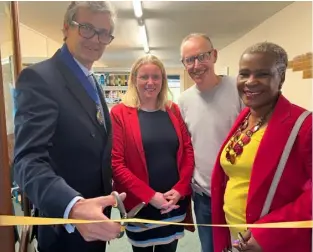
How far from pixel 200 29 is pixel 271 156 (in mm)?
3027

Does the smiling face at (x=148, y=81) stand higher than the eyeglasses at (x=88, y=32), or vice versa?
the eyeglasses at (x=88, y=32)

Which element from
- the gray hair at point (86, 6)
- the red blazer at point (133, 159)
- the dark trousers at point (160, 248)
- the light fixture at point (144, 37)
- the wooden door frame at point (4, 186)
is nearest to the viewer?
the wooden door frame at point (4, 186)

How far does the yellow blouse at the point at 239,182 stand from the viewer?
0.91m

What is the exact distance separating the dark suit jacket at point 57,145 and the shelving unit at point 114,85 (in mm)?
828

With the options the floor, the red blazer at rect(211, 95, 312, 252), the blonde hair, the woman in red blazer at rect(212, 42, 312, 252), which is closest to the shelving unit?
the blonde hair

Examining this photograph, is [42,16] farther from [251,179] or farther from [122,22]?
[251,179]

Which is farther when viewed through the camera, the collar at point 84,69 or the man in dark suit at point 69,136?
the collar at point 84,69

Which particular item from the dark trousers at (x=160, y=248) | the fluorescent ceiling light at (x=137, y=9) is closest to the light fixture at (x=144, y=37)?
the fluorescent ceiling light at (x=137, y=9)

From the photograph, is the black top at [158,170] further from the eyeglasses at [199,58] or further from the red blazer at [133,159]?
the eyeglasses at [199,58]

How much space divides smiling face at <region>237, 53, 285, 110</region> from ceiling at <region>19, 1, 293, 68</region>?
157 cm

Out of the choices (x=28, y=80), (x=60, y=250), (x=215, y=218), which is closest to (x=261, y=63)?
(x=215, y=218)

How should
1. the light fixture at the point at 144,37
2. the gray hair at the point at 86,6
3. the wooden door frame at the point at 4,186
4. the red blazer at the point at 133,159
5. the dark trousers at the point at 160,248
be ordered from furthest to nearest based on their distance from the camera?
the light fixture at the point at 144,37 < the dark trousers at the point at 160,248 < the red blazer at the point at 133,159 < the gray hair at the point at 86,6 < the wooden door frame at the point at 4,186

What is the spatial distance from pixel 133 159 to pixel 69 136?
0.52 m

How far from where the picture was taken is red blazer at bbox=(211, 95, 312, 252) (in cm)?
78
